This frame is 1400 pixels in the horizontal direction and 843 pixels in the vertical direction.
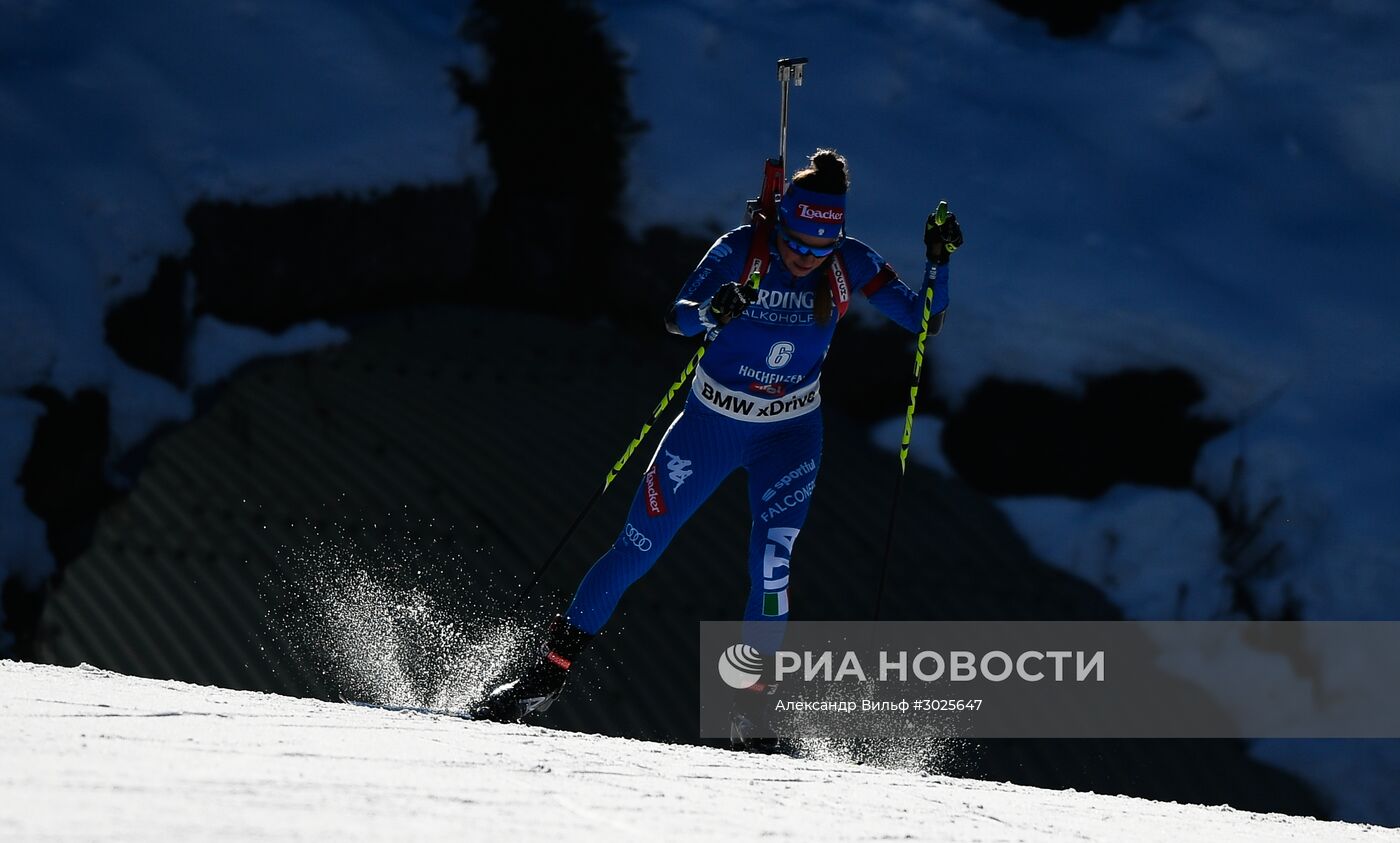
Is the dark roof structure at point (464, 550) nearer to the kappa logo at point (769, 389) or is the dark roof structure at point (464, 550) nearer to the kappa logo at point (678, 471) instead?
the kappa logo at point (678, 471)

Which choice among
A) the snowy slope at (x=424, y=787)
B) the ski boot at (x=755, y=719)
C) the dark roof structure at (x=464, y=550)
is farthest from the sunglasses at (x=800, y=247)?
the dark roof structure at (x=464, y=550)

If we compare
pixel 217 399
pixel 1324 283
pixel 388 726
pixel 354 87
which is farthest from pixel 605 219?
pixel 388 726

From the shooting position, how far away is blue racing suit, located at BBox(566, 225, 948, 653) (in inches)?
227

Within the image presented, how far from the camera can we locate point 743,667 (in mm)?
6051

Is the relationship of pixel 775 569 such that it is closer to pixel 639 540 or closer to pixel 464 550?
pixel 639 540

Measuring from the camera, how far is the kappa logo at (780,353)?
18.9 feet

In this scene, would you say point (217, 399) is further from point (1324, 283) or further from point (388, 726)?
point (1324, 283)

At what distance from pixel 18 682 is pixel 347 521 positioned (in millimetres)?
3706

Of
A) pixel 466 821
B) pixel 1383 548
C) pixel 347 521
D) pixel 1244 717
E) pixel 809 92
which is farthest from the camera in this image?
pixel 809 92

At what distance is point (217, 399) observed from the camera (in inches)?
372

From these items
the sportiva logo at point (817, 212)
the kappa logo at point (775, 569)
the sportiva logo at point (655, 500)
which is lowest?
the kappa logo at point (775, 569)

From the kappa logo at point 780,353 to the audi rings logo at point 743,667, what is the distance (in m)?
1.07

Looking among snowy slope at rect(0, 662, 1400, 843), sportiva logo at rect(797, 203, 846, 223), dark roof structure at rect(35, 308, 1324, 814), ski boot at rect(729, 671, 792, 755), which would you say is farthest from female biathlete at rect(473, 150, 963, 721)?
dark roof structure at rect(35, 308, 1324, 814)

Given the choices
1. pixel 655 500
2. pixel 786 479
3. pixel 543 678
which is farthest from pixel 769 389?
pixel 543 678
